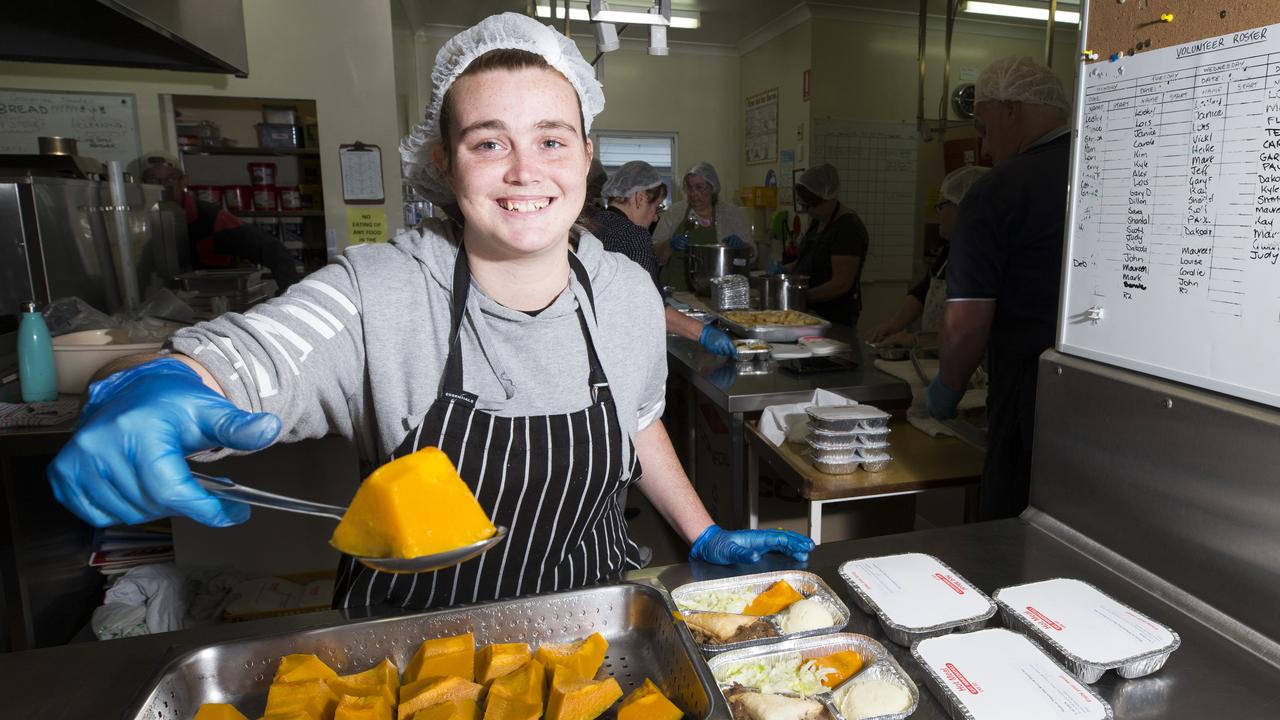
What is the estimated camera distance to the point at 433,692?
1029 mm

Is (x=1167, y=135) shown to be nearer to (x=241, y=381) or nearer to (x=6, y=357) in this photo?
(x=241, y=381)

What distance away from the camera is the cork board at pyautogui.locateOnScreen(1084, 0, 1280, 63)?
42.3 inches

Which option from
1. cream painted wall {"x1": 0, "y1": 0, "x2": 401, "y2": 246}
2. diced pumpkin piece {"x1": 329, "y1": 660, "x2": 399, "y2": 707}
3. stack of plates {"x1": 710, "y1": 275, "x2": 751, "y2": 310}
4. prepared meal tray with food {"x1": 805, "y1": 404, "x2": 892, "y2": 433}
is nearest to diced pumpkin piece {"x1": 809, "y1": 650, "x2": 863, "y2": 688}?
diced pumpkin piece {"x1": 329, "y1": 660, "x2": 399, "y2": 707}

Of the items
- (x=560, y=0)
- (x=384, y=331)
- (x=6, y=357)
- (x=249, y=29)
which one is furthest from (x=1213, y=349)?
(x=560, y=0)

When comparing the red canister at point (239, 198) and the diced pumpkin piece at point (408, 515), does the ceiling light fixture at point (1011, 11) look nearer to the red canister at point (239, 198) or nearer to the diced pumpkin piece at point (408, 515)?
the red canister at point (239, 198)

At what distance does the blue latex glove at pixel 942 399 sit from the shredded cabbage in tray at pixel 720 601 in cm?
162

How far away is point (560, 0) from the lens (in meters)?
6.60

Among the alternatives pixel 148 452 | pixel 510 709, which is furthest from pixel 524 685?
pixel 148 452

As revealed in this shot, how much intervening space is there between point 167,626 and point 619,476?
199cm

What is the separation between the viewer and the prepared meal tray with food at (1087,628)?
1060 mm

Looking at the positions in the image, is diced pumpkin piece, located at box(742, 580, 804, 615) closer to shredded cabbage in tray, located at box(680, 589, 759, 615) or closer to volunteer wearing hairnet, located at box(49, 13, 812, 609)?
shredded cabbage in tray, located at box(680, 589, 759, 615)

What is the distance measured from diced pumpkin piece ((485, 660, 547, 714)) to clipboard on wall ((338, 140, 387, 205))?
4.95 metres

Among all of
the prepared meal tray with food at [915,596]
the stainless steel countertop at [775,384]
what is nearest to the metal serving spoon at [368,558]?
the prepared meal tray with food at [915,596]

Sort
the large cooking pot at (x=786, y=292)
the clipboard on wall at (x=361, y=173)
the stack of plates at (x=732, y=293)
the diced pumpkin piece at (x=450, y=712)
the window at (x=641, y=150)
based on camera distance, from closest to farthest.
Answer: the diced pumpkin piece at (x=450, y=712) → the large cooking pot at (x=786, y=292) → the stack of plates at (x=732, y=293) → the clipboard on wall at (x=361, y=173) → the window at (x=641, y=150)
